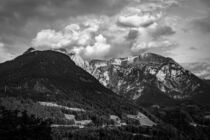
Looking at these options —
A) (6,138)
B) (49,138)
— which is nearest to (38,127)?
(49,138)

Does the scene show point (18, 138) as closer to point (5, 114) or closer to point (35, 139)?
point (35, 139)

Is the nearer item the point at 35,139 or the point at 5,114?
the point at 35,139

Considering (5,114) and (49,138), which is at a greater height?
(5,114)

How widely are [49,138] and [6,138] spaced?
1348 cm

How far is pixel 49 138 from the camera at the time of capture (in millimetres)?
90312

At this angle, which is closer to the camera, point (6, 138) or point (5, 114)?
point (6, 138)

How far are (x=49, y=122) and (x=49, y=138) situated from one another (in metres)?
6.03

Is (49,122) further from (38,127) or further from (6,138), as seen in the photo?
(6,138)

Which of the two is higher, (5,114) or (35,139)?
(5,114)

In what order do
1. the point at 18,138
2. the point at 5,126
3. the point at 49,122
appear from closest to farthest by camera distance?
the point at 18,138
the point at 5,126
the point at 49,122

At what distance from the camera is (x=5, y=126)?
288ft

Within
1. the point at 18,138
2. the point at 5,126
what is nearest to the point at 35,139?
the point at 18,138

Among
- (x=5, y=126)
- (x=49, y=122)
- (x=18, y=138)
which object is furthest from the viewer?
(x=49, y=122)

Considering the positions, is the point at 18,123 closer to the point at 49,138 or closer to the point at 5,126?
the point at 5,126
